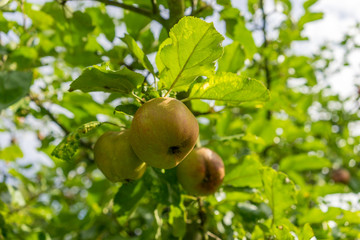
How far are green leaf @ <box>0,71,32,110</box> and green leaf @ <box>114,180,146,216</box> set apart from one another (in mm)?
521

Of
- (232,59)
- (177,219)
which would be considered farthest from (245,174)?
(232,59)

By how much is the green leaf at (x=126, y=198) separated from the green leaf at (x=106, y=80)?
49cm

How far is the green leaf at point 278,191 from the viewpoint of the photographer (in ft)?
3.85

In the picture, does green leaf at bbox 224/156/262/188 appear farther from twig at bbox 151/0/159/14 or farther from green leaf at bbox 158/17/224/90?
twig at bbox 151/0/159/14

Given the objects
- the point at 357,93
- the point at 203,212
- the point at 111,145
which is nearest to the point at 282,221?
the point at 203,212

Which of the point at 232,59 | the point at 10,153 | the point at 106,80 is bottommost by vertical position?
the point at 10,153

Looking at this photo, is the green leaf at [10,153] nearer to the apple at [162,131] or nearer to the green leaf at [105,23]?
the green leaf at [105,23]

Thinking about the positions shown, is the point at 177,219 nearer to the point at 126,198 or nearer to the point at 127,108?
the point at 126,198

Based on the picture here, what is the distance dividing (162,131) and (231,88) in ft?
0.84

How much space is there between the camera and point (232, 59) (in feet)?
4.72

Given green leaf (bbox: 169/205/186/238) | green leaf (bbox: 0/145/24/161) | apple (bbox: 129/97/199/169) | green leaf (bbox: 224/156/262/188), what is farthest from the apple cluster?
green leaf (bbox: 0/145/24/161)

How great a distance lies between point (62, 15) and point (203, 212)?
3.88 ft

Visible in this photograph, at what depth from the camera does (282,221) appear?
1176 mm

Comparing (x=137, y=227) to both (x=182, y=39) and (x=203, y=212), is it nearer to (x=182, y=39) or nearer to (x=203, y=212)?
(x=203, y=212)
